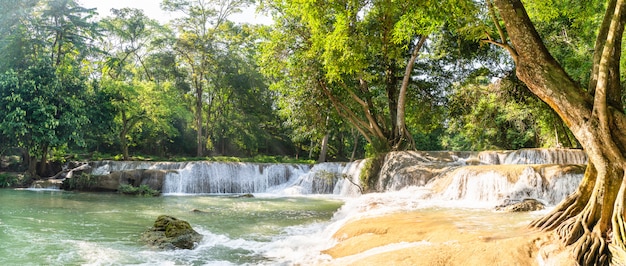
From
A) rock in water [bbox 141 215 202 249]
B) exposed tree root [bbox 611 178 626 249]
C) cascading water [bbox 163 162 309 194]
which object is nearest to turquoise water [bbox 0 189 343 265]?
rock in water [bbox 141 215 202 249]

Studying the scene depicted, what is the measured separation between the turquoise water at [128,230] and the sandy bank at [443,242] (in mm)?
1384

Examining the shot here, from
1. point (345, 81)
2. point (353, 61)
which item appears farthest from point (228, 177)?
point (353, 61)

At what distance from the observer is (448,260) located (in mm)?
4574

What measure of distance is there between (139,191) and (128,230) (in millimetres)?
10518

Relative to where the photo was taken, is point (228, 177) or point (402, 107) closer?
point (402, 107)

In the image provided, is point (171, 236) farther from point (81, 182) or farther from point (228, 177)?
point (228, 177)

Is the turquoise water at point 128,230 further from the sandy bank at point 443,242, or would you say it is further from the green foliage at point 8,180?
the green foliage at point 8,180

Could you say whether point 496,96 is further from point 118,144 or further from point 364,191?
point 118,144

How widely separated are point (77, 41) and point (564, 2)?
90.0 feet

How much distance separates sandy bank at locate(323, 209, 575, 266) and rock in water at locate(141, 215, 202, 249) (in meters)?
2.81

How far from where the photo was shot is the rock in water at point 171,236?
300 inches

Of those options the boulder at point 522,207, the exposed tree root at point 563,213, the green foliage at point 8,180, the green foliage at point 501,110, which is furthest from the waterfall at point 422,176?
the exposed tree root at point 563,213

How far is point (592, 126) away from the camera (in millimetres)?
4379

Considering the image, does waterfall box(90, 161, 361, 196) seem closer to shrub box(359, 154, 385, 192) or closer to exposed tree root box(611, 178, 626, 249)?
shrub box(359, 154, 385, 192)
